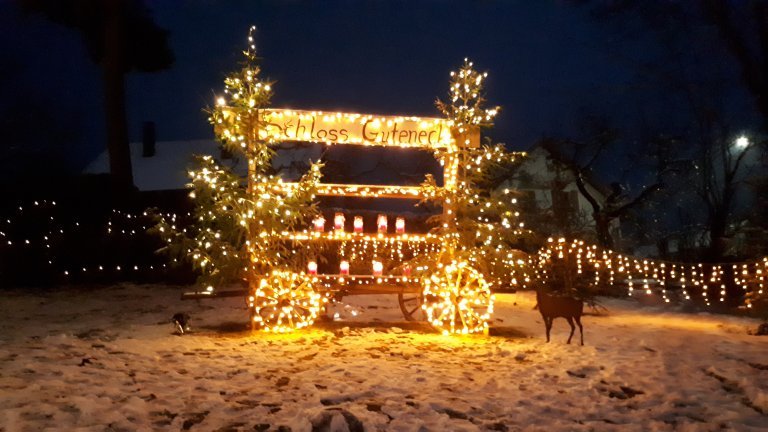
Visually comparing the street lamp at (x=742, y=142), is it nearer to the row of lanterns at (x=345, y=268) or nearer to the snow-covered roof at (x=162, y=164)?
the row of lanterns at (x=345, y=268)

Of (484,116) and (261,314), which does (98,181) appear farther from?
(484,116)

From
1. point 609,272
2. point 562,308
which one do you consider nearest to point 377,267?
point 562,308

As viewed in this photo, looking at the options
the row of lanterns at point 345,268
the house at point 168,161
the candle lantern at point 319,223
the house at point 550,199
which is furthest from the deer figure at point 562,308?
the house at point 168,161

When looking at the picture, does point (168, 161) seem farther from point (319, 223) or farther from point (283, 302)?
point (283, 302)

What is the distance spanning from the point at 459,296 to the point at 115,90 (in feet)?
45.5

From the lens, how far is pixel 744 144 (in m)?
19.5

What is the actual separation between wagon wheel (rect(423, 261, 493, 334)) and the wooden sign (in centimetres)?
204

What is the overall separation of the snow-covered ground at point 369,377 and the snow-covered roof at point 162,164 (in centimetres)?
1611

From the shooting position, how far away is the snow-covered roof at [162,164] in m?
26.1

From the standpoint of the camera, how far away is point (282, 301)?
31.0 ft

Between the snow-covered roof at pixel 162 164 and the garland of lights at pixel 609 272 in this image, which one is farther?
the snow-covered roof at pixel 162 164

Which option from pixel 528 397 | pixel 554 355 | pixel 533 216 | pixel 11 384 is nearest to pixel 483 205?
pixel 554 355

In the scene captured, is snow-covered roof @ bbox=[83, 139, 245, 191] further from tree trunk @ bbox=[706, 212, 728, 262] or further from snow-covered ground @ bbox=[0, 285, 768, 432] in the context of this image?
tree trunk @ bbox=[706, 212, 728, 262]

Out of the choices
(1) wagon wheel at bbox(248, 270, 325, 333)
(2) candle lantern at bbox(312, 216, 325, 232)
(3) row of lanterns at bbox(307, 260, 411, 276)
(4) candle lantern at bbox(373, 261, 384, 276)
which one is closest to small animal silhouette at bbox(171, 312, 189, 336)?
(1) wagon wheel at bbox(248, 270, 325, 333)
